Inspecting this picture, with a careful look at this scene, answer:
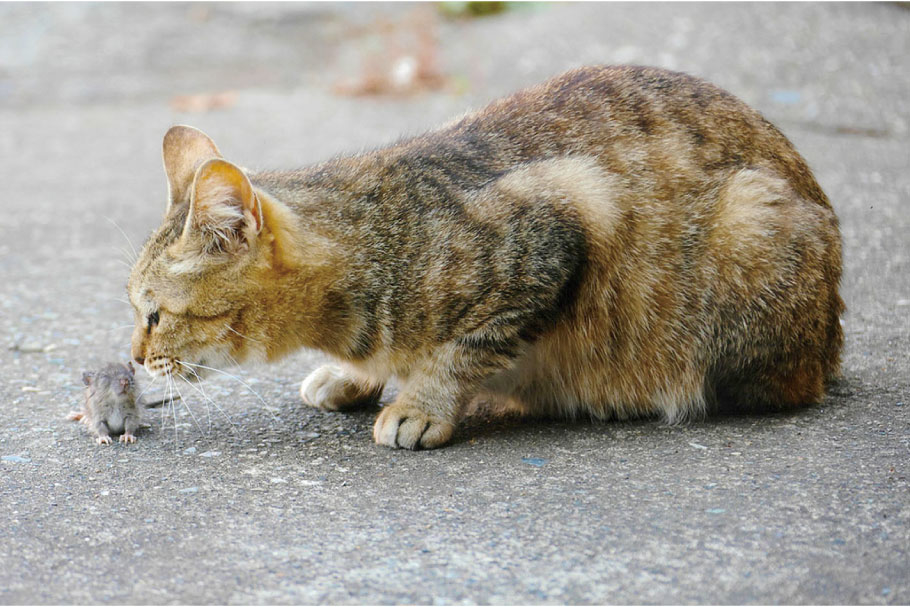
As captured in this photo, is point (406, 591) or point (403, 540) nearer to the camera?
point (406, 591)

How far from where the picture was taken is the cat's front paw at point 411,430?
3.50m

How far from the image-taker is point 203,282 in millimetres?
3367

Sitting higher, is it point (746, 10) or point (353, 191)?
point (746, 10)

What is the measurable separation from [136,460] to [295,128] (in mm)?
6112

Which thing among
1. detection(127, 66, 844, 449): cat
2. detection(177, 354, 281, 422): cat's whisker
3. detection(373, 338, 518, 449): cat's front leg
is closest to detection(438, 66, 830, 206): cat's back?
detection(127, 66, 844, 449): cat

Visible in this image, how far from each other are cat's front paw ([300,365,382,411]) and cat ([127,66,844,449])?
0.34 feet

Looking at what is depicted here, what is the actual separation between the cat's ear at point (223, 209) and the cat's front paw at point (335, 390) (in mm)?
816

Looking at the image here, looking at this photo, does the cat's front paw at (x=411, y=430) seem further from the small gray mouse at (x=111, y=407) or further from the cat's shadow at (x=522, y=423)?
the small gray mouse at (x=111, y=407)

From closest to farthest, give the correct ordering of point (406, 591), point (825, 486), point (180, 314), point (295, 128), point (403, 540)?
point (406, 591) → point (403, 540) → point (825, 486) → point (180, 314) → point (295, 128)

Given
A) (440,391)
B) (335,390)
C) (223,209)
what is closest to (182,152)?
(223,209)

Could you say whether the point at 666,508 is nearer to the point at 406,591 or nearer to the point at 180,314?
the point at 406,591

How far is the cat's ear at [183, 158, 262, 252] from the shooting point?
3168 millimetres

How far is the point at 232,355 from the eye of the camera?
349 cm

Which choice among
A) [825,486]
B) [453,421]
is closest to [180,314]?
[453,421]
